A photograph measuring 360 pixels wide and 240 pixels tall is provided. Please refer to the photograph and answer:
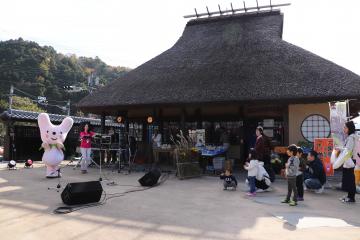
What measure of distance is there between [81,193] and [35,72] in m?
32.9

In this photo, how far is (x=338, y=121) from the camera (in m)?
8.06

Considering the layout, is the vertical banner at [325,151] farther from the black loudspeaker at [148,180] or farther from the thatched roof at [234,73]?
the black loudspeaker at [148,180]

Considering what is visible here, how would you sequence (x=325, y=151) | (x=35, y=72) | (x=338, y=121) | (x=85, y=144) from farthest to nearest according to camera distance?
1. (x=35, y=72)
2. (x=85, y=144)
3. (x=325, y=151)
4. (x=338, y=121)

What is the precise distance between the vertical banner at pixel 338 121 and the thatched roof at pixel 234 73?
1.44 metres

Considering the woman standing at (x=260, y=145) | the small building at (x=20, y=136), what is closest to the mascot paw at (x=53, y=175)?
the woman standing at (x=260, y=145)

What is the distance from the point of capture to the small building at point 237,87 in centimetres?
1045

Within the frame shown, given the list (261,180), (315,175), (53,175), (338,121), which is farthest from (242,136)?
(53,175)

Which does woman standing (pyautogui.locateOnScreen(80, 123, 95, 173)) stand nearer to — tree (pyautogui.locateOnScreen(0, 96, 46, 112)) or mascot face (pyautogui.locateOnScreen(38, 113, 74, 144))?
mascot face (pyautogui.locateOnScreen(38, 113, 74, 144))

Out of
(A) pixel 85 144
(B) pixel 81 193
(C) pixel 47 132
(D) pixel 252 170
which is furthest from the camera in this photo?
(A) pixel 85 144

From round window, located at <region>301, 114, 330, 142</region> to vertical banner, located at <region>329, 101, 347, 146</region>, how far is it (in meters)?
2.63

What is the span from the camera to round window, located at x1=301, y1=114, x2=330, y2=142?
10812mm

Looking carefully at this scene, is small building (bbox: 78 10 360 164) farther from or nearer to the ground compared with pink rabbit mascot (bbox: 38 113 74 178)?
farther from the ground

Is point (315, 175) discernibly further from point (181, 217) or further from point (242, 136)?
point (242, 136)

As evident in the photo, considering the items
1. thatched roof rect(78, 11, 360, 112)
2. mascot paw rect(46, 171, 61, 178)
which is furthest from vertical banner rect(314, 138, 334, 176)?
mascot paw rect(46, 171, 61, 178)
